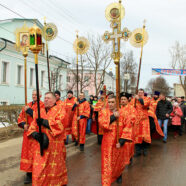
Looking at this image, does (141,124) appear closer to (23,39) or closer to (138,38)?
(138,38)

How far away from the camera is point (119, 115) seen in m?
4.36

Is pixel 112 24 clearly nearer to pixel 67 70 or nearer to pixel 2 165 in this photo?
pixel 2 165

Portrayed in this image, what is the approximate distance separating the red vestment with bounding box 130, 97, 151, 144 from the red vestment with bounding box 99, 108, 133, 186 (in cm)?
280

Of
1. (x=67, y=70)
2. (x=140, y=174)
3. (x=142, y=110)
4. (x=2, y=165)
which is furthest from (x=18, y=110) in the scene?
(x=67, y=70)

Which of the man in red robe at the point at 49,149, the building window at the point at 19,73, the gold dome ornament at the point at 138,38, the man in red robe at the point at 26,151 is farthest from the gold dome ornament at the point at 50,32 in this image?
the building window at the point at 19,73

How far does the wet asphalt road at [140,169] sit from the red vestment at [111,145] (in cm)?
70

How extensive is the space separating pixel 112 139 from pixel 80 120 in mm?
3897

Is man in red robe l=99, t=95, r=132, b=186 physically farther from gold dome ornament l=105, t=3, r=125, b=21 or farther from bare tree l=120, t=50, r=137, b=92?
bare tree l=120, t=50, r=137, b=92

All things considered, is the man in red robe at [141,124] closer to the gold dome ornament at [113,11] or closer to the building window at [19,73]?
the gold dome ornament at [113,11]

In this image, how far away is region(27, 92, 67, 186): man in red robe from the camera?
379 cm

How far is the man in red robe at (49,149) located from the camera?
379 cm

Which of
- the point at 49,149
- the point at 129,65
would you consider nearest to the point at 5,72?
the point at 129,65

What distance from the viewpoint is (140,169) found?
5816 millimetres

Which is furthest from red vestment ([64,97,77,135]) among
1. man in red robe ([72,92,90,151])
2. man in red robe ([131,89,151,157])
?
man in red robe ([131,89,151,157])
